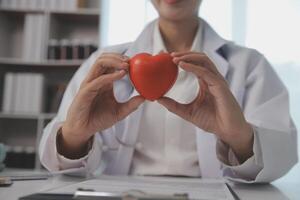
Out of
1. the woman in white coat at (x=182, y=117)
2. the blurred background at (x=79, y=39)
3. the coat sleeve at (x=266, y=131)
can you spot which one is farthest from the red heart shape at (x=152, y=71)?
the blurred background at (x=79, y=39)

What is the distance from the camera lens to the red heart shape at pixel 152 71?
61 cm

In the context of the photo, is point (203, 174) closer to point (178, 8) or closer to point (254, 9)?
point (178, 8)

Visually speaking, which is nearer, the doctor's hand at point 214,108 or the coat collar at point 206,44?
the doctor's hand at point 214,108

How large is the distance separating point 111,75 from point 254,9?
1.90 meters

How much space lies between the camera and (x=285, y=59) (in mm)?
2234

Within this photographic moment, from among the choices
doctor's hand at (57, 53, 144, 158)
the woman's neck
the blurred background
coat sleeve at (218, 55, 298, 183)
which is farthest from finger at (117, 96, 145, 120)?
the blurred background

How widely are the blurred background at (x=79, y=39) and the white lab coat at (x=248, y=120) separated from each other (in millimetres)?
1319

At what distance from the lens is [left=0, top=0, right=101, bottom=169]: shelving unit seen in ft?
Result: 7.55

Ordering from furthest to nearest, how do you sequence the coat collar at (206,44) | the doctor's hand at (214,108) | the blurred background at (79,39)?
the blurred background at (79,39), the coat collar at (206,44), the doctor's hand at (214,108)

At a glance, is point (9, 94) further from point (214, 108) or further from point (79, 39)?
point (214, 108)

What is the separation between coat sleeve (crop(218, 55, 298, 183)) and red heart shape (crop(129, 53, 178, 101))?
0.69 feet

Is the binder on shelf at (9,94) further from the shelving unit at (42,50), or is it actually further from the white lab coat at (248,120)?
the white lab coat at (248,120)

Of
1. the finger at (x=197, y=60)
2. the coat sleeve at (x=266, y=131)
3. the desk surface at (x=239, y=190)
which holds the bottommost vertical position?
the desk surface at (x=239, y=190)

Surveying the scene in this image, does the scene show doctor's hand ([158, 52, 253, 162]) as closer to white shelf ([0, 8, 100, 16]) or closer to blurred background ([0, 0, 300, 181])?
blurred background ([0, 0, 300, 181])
